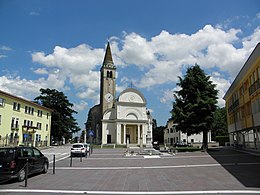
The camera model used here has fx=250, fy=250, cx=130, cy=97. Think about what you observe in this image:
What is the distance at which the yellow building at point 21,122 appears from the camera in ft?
122

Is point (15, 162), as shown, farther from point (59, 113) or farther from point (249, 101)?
point (59, 113)

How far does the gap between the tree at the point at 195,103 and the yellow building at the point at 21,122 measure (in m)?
24.5

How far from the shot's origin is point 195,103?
33.0m

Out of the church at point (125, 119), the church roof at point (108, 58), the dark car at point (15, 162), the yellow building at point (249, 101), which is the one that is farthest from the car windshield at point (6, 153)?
the church roof at point (108, 58)

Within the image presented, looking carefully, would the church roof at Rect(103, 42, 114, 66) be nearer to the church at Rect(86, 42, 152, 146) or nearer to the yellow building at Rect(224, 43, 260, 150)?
the church at Rect(86, 42, 152, 146)

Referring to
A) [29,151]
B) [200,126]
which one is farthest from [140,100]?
[29,151]

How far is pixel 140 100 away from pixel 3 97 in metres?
41.3

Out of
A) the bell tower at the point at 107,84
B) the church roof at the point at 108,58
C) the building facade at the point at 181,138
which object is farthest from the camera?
the church roof at the point at 108,58

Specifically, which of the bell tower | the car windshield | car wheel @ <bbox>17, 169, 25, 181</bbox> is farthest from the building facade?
the car windshield

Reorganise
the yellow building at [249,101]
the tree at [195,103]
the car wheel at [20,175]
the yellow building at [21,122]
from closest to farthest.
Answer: the car wheel at [20,175]
the yellow building at [249,101]
the tree at [195,103]
the yellow building at [21,122]

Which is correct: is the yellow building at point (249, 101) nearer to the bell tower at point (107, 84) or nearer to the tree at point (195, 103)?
the tree at point (195, 103)

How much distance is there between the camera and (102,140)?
225 ft

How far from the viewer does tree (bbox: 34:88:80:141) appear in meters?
58.9

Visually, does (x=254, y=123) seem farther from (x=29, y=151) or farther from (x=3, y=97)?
(x=3, y=97)
